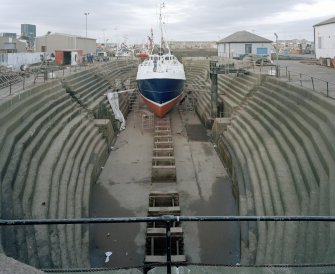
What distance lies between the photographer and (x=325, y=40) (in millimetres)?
29188

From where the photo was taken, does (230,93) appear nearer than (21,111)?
No

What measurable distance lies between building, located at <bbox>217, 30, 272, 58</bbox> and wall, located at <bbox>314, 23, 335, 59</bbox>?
8163 mm

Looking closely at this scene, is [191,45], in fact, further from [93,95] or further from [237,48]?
[93,95]

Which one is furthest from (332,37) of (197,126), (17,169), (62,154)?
(17,169)

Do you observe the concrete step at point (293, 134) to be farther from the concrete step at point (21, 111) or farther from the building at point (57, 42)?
the building at point (57, 42)

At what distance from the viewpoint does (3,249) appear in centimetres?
644

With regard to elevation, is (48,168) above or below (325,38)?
below

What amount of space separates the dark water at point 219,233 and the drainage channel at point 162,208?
2.24 feet

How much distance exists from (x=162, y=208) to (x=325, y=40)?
24.2 m

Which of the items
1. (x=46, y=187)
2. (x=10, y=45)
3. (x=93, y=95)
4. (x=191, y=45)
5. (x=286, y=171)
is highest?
(x=191, y=45)

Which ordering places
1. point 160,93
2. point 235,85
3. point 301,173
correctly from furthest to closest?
point 160,93 → point 235,85 → point 301,173

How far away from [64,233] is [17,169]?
2.08m

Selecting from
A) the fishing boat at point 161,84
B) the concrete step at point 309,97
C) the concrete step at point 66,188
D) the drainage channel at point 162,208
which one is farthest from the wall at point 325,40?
the concrete step at point 66,188

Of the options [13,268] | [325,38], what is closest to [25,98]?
[13,268]
